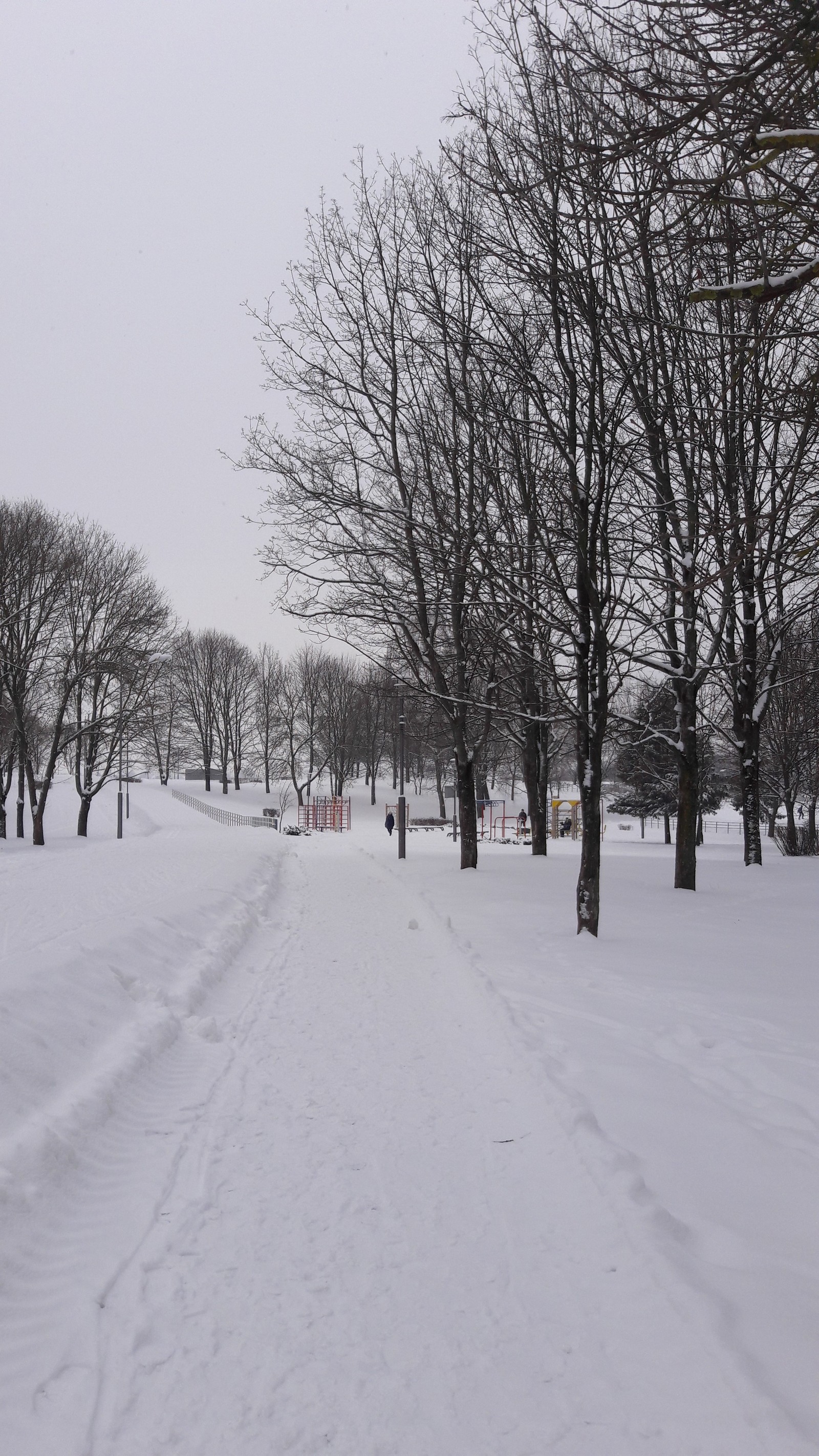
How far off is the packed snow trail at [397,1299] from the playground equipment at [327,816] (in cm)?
4201

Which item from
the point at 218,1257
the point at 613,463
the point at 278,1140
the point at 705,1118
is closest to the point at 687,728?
the point at 613,463

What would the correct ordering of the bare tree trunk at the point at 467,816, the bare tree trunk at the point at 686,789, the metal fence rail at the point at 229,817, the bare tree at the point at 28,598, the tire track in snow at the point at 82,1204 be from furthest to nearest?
the metal fence rail at the point at 229,817 < the bare tree at the point at 28,598 < the bare tree trunk at the point at 467,816 < the bare tree trunk at the point at 686,789 < the tire track in snow at the point at 82,1204

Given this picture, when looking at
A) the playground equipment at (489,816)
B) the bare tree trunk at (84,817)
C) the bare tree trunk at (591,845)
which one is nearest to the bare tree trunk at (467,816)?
the bare tree trunk at (591,845)

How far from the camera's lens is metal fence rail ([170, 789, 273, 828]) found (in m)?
49.6

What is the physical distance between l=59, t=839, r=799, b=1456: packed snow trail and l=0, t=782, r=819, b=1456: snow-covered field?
0.01 meters

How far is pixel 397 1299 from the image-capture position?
3182 mm

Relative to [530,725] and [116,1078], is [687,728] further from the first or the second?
[116,1078]

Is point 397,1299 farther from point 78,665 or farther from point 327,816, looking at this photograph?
point 327,816

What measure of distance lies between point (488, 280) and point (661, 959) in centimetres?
923

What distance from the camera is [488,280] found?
448 inches

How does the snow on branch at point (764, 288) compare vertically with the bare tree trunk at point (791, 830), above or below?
above

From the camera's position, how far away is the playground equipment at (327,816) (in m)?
49.2

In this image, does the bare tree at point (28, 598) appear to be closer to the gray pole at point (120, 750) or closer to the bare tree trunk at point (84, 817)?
the gray pole at point (120, 750)

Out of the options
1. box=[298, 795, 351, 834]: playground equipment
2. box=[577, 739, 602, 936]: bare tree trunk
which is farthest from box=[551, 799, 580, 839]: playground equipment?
box=[577, 739, 602, 936]: bare tree trunk
